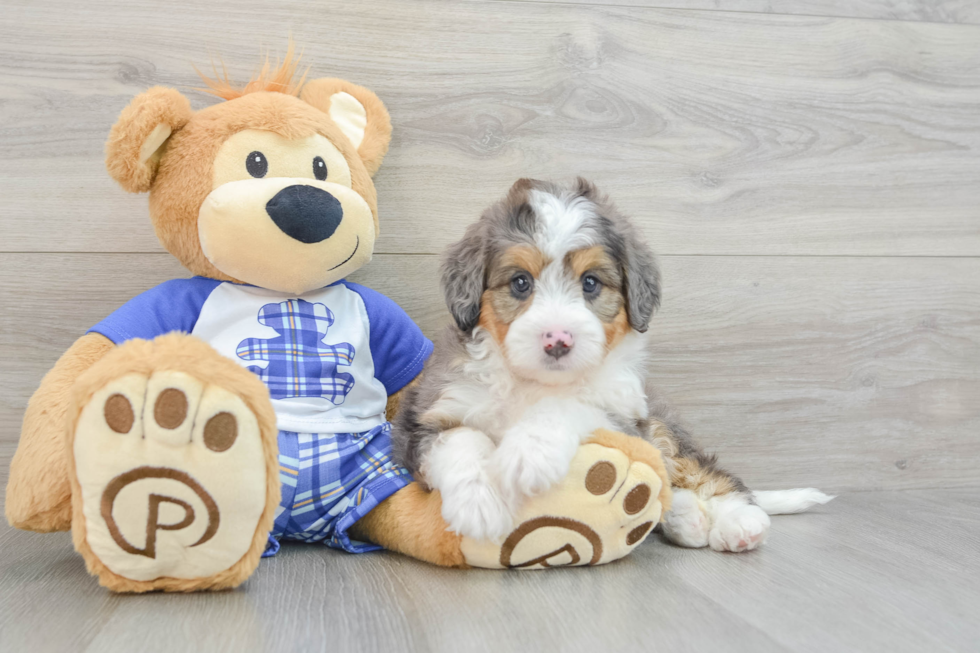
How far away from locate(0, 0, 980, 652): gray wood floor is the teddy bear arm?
16 centimetres

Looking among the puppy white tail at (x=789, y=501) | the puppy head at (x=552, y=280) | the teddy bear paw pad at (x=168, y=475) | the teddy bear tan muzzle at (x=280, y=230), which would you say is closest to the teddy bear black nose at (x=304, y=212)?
the teddy bear tan muzzle at (x=280, y=230)

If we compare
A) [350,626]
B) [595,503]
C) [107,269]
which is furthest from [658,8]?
[350,626]

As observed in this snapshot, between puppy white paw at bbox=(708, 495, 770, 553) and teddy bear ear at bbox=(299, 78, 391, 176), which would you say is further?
teddy bear ear at bbox=(299, 78, 391, 176)

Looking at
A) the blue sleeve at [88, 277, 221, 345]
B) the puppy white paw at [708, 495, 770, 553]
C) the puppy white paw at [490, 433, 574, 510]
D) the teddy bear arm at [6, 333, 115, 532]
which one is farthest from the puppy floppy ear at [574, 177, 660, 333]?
the teddy bear arm at [6, 333, 115, 532]

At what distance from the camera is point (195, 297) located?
1.79 metres

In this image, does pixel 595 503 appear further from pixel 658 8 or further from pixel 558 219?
pixel 658 8

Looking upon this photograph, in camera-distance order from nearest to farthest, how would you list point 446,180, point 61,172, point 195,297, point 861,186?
1. point 195,297
2. point 61,172
3. point 446,180
4. point 861,186

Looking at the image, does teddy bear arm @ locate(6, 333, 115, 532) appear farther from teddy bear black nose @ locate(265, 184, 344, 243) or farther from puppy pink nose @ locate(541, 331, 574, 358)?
puppy pink nose @ locate(541, 331, 574, 358)

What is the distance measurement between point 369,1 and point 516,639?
72.6 inches

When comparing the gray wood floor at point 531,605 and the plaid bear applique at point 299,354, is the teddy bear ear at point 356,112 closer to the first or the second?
the plaid bear applique at point 299,354

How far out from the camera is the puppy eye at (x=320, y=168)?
5.81 feet

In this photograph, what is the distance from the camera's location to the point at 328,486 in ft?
5.57

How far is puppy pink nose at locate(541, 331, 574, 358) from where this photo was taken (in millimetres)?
1473

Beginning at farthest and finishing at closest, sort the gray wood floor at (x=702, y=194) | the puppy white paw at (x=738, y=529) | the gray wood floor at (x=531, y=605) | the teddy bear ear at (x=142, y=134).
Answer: the gray wood floor at (x=702, y=194) → the puppy white paw at (x=738, y=529) → the teddy bear ear at (x=142, y=134) → the gray wood floor at (x=531, y=605)
